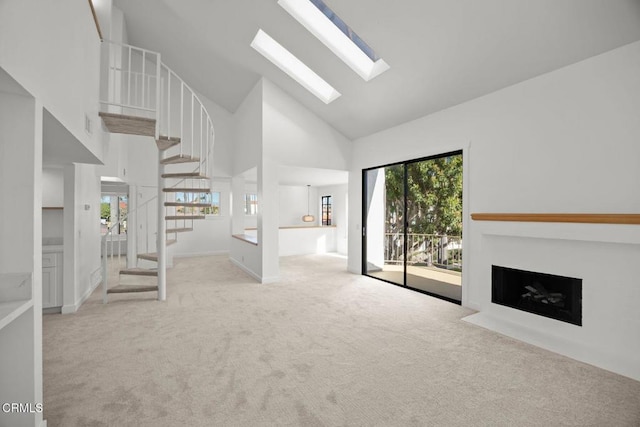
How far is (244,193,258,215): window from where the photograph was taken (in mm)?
9664

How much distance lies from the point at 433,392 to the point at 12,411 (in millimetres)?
2491

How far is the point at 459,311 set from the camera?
378 centimetres

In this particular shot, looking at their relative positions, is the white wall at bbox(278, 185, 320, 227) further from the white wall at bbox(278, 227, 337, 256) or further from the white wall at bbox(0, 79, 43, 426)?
the white wall at bbox(0, 79, 43, 426)

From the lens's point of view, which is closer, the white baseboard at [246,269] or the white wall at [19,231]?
the white wall at [19,231]

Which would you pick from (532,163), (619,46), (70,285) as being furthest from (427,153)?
(70,285)

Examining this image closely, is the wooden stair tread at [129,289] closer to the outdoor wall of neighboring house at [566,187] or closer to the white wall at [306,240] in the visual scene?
the white wall at [306,240]

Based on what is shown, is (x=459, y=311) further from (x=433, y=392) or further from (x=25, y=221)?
(x=25, y=221)

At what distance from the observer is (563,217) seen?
9.07 feet

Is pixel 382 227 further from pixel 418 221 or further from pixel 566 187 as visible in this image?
pixel 566 187

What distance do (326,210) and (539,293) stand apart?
774cm

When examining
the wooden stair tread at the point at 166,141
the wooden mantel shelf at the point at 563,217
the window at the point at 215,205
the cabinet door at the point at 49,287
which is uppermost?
the wooden stair tread at the point at 166,141

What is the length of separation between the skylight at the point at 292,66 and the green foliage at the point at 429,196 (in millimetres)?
2693

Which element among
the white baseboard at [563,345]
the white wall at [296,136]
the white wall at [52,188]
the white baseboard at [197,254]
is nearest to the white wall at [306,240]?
the white baseboard at [197,254]

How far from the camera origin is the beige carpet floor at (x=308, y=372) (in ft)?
6.09
